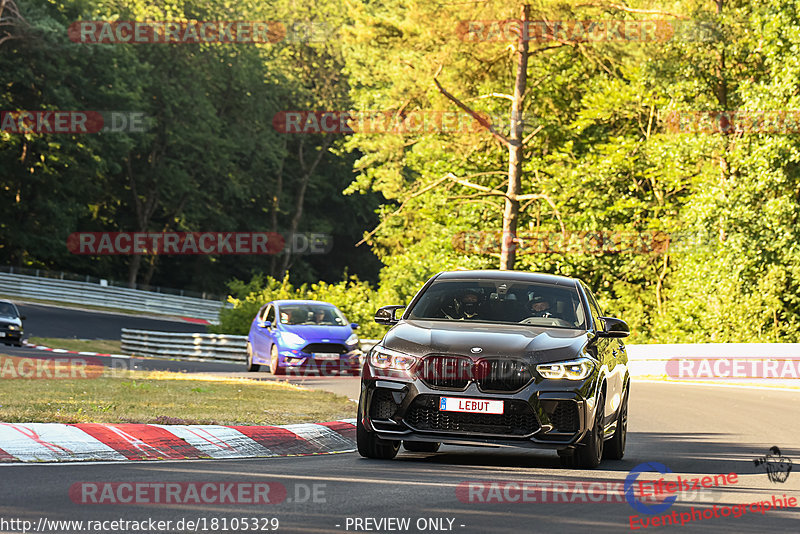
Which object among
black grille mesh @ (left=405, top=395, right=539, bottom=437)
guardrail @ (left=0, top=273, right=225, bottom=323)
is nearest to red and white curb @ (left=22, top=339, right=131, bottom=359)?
black grille mesh @ (left=405, top=395, right=539, bottom=437)

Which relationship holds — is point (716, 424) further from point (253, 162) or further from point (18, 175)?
point (253, 162)

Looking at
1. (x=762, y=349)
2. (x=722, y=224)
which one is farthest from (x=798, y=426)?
(x=722, y=224)

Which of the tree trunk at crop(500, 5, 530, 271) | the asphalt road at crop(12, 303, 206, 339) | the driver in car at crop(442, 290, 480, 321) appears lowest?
the asphalt road at crop(12, 303, 206, 339)

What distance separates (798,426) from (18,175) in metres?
61.8

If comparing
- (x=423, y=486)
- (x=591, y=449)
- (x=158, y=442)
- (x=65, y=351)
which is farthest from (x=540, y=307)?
(x=65, y=351)

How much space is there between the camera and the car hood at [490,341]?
1080 cm

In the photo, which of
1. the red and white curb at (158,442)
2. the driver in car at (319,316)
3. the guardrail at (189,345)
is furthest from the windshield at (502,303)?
the guardrail at (189,345)

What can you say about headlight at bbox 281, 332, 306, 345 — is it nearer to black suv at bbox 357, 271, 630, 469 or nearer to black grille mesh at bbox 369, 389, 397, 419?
black suv at bbox 357, 271, 630, 469

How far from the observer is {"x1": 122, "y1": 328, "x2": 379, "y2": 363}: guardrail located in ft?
130

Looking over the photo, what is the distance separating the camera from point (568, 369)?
10.9 meters

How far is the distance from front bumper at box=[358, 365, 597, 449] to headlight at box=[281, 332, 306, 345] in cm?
1716

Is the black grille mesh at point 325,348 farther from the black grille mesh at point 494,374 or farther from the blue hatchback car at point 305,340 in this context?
the black grille mesh at point 494,374

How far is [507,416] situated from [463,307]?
179 centimetres

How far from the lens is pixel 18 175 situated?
72.4 metres
